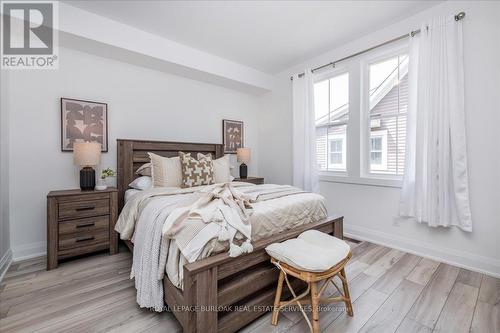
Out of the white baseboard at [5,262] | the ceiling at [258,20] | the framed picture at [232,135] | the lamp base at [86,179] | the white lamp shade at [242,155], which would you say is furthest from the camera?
the framed picture at [232,135]

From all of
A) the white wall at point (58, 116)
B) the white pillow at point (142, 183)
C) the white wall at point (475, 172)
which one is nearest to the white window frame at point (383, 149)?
the white wall at point (475, 172)

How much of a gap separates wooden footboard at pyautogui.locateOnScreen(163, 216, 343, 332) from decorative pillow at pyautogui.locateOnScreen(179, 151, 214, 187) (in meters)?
1.33

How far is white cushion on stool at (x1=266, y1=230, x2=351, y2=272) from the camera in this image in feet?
4.24

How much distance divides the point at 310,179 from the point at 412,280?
1.71 meters

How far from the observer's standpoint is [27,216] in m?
2.44

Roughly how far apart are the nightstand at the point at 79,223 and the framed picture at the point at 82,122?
26.6 inches

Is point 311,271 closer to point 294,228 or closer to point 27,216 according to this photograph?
point 294,228

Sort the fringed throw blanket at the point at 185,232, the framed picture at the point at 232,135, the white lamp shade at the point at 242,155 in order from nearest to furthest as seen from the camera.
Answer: the fringed throw blanket at the point at 185,232 < the white lamp shade at the point at 242,155 < the framed picture at the point at 232,135

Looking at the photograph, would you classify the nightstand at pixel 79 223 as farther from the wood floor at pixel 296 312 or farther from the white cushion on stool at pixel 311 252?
the white cushion on stool at pixel 311 252

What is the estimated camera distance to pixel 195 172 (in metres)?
2.72

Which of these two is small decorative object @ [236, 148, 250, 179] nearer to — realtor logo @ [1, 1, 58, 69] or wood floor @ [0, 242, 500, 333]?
wood floor @ [0, 242, 500, 333]

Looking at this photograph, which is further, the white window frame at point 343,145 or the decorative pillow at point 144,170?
the white window frame at point 343,145

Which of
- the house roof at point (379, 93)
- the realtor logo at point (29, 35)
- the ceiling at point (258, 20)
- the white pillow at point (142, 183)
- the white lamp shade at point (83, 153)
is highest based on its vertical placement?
the ceiling at point (258, 20)

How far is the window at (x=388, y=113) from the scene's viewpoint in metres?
2.71
